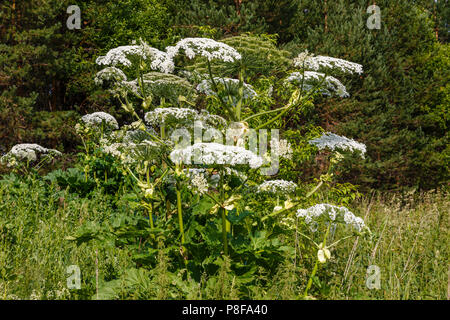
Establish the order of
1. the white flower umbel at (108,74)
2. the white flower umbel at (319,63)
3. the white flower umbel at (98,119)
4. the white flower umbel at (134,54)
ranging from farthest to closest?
1. the white flower umbel at (98,119)
2. the white flower umbel at (108,74)
3. the white flower umbel at (134,54)
4. the white flower umbel at (319,63)

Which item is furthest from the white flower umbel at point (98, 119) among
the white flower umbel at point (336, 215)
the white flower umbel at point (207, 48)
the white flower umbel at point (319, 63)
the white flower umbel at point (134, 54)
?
the white flower umbel at point (336, 215)

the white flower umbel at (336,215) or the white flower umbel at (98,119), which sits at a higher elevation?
the white flower umbel at (98,119)

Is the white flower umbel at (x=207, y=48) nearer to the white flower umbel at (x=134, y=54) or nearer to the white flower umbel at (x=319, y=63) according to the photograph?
the white flower umbel at (x=134, y=54)

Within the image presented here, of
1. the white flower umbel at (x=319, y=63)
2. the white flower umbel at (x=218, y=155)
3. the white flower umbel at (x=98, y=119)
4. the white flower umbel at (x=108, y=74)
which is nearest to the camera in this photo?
the white flower umbel at (x=218, y=155)

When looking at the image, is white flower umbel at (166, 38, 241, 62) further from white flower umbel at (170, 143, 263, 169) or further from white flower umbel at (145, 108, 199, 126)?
white flower umbel at (170, 143, 263, 169)

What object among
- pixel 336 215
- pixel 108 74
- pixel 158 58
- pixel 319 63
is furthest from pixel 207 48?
pixel 336 215

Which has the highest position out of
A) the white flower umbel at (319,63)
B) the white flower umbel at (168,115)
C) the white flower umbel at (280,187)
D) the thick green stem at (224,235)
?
the white flower umbel at (319,63)

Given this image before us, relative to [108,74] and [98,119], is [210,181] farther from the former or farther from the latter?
[98,119]

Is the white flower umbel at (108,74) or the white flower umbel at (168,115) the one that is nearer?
the white flower umbel at (168,115)

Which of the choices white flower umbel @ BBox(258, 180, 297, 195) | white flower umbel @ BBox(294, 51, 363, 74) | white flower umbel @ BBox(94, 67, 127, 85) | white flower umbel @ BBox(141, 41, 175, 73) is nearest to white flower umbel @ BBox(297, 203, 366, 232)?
white flower umbel @ BBox(258, 180, 297, 195)

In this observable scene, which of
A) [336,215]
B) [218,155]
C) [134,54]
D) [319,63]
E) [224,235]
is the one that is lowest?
[224,235]

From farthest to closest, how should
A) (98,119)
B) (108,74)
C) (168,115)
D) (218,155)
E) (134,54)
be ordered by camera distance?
(98,119), (108,74), (134,54), (168,115), (218,155)

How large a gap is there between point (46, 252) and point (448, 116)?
1803cm

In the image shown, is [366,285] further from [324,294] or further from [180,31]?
[180,31]
